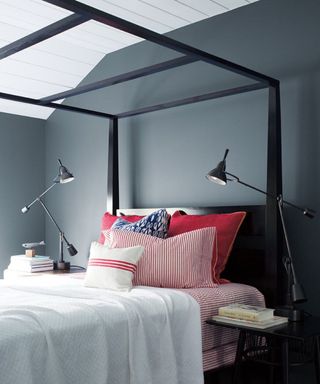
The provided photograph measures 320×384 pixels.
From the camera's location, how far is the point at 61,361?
213 centimetres

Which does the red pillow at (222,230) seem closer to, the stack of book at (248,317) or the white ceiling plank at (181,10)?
the stack of book at (248,317)

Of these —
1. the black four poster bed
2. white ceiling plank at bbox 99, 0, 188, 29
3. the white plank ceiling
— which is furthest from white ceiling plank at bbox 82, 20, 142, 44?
the black four poster bed

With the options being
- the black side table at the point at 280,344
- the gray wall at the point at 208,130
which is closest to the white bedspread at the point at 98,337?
the black side table at the point at 280,344

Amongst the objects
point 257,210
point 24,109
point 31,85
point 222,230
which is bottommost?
point 222,230

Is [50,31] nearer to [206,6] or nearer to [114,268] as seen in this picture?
[114,268]

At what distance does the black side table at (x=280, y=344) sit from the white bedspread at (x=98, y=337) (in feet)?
0.82

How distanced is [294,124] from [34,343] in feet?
7.00

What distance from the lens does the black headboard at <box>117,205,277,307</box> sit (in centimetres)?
319

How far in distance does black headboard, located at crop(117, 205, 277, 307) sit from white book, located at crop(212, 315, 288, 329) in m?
0.47

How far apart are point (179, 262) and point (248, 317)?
1.88 ft

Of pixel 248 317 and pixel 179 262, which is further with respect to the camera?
pixel 179 262

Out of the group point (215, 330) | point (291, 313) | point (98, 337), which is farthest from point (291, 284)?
point (98, 337)

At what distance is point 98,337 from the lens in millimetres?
2275

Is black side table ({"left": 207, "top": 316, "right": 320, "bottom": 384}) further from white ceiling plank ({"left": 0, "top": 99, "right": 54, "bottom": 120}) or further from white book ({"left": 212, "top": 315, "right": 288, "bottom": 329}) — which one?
white ceiling plank ({"left": 0, "top": 99, "right": 54, "bottom": 120})
